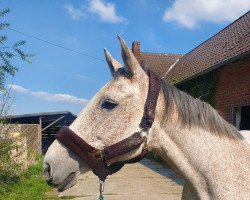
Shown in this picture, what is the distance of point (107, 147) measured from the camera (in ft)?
7.38

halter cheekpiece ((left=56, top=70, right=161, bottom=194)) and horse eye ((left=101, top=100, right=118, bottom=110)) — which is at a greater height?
horse eye ((left=101, top=100, right=118, bottom=110))

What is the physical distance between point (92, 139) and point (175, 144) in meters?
0.53

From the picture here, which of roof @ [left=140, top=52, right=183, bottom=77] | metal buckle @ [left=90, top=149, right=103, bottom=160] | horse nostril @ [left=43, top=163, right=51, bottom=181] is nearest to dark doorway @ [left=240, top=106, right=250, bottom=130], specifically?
metal buckle @ [left=90, top=149, right=103, bottom=160]

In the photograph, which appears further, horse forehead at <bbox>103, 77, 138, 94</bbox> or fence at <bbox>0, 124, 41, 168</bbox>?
fence at <bbox>0, 124, 41, 168</bbox>

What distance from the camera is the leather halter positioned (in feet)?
7.34

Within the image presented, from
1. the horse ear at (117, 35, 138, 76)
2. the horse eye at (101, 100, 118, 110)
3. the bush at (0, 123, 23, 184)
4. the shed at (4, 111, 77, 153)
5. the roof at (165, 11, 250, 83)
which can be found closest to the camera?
the horse ear at (117, 35, 138, 76)

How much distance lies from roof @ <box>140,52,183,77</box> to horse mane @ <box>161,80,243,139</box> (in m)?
22.8

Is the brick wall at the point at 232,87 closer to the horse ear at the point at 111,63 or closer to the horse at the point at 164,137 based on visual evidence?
the horse at the point at 164,137

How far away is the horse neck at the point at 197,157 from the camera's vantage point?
231cm

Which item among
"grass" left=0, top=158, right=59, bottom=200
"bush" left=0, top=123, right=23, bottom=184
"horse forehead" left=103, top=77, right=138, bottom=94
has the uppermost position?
"horse forehead" left=103, top=77, right=138, bottom=94

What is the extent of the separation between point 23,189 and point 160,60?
746 inches

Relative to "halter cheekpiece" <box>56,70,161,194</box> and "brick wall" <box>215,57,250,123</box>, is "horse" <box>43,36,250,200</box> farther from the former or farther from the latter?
"brick wall" <box>215,57,250,123</box>

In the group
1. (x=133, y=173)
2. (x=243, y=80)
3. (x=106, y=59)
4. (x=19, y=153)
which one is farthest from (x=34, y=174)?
(x=106, y=59)

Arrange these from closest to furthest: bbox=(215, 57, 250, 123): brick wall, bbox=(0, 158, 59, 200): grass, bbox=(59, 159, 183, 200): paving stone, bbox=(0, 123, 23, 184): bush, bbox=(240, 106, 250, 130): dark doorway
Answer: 1. bbox=(0, 158, 59, 200): grass
2. bbox=(59, 159, 183, 200): paving stone
3. bbox=(0, 123, 23, 184): bush
4. bbox=(215, 57, 250, 123): brick wall
5. bbox=(240, 106, 250, 130): dark doorway
